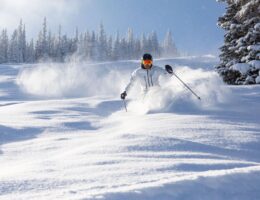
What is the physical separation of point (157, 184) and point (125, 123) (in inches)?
207

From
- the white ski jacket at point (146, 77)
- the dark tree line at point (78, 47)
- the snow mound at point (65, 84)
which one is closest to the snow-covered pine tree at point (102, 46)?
the dark tree line at point (78, 47)

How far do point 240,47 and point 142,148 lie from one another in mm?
14121

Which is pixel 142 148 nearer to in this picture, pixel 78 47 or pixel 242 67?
pixel 242 67

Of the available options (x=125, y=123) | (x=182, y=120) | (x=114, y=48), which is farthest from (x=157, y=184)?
(x=114, y=48)

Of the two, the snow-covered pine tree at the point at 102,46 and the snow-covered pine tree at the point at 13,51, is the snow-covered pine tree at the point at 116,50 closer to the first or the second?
the snow-covered pine tree at the point at 102,46

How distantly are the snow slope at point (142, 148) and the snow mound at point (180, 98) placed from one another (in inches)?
1.0

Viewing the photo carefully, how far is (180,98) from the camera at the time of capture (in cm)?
1017

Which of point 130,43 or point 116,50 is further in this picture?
point 130,43

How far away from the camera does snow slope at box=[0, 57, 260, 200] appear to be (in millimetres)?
3223

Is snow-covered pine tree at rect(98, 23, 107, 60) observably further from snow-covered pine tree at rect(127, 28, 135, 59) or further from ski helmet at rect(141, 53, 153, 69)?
ski helmet at rect(141, 53, 153, 69)

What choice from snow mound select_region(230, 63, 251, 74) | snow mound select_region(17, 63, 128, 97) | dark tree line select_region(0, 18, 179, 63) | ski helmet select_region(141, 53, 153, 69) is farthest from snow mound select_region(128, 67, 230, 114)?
dark tree line select_region(0, 18, 179, 63)

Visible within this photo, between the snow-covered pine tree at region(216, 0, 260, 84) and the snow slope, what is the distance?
4386mm

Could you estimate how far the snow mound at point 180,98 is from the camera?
9.75 meters

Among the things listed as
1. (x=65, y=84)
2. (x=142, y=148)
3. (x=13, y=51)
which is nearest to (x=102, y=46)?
(x=13, y=51)
